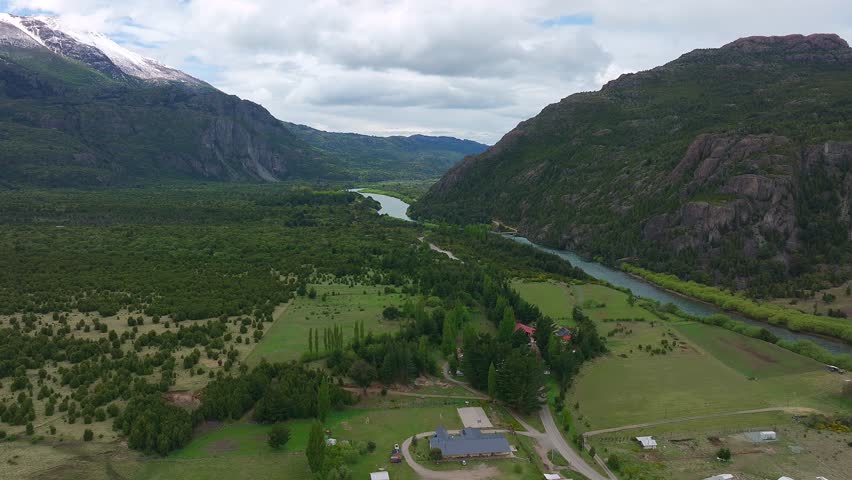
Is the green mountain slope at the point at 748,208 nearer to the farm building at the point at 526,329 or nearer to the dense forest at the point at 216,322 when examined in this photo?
the dense forest at the point at 216,322

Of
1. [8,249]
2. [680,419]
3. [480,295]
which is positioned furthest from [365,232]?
[680,419]

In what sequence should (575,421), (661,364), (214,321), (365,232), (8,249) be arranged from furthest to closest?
1. (365,232)
2. (8,249)
3. (214,321)
4. (661,364)
5. (575,421)

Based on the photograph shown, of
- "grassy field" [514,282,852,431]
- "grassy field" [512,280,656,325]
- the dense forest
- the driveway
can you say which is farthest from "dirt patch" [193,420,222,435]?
"grassy field" [512,280,656,325]

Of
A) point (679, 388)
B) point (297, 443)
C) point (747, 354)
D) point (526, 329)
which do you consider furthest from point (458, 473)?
point (747, 354)

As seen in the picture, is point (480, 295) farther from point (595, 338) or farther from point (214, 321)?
point (214, 321)

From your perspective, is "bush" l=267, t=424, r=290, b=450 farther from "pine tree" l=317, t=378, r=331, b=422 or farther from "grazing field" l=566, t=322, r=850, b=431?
"grazing field" l=566, t=322, r=850, b=431

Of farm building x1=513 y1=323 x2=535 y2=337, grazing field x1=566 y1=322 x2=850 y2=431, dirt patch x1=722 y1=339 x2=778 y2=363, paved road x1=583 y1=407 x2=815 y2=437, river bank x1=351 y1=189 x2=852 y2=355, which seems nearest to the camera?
paved road x1=583 y1=407 x2=815 y2=437

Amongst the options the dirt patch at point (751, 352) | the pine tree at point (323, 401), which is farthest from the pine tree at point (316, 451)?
the dirt patch at point (751, 352)
